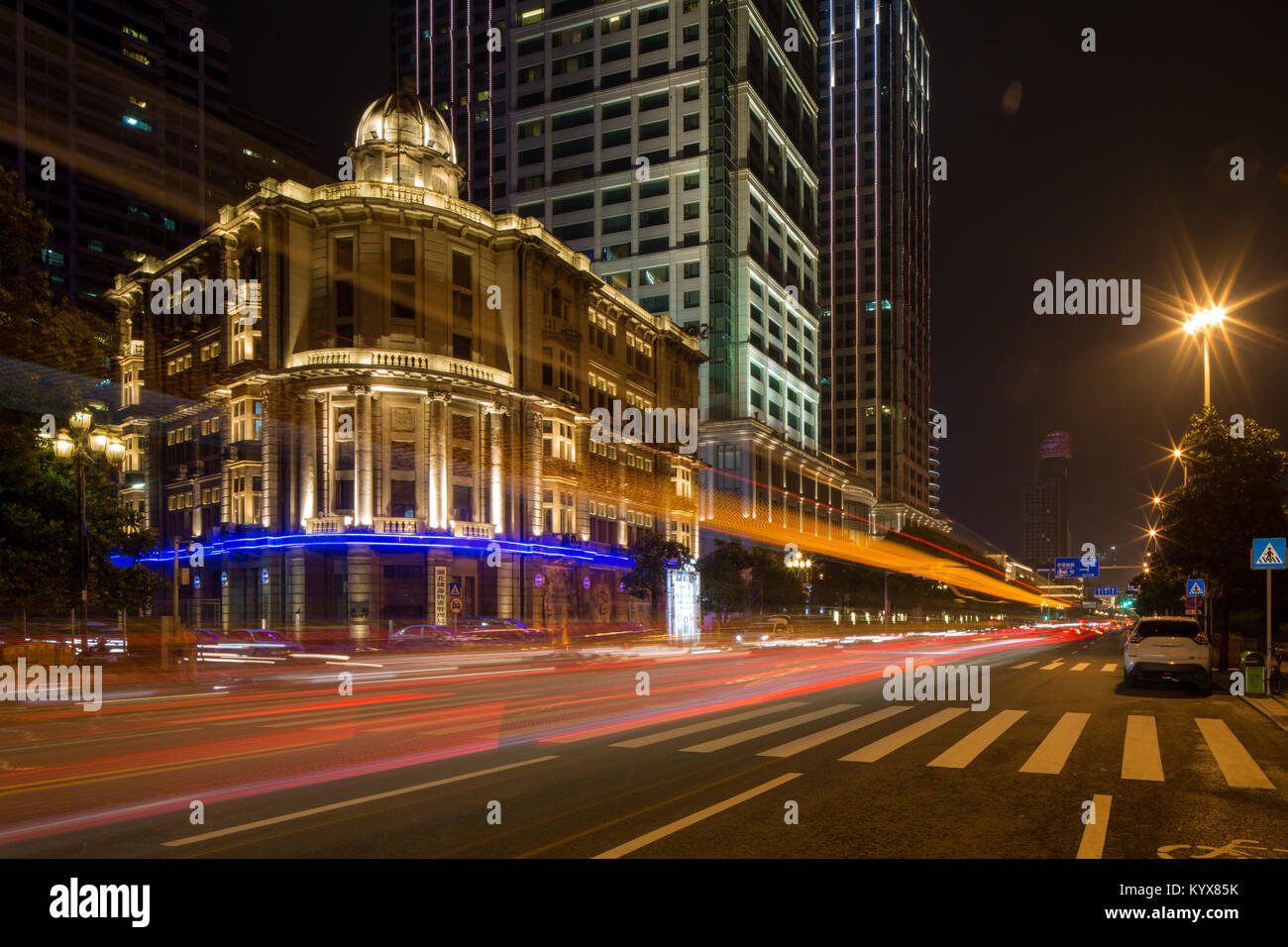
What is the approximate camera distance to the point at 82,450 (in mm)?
23609

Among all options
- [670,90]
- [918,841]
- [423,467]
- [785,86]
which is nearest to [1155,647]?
[918,841]

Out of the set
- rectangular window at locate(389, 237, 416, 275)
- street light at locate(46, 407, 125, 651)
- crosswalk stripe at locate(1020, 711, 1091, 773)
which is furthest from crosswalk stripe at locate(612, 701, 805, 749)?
rectangular window at locate(389, 237, 416, 275)

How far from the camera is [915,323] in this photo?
186500mm

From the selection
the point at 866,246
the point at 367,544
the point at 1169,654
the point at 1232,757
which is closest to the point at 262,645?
the point at 367,544

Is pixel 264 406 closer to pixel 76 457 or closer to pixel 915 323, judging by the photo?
pixel 76 457

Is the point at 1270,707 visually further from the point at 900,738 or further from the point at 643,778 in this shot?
the point at 643,778

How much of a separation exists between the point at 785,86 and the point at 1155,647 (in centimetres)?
9945

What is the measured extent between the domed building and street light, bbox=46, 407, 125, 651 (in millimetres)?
23891

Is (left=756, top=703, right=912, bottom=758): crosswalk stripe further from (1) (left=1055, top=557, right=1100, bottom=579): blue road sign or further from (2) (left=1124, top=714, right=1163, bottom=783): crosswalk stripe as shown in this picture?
(1) (left=1055, top=557, right=1100, bottom=579): blue road sign

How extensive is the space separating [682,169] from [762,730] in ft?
267

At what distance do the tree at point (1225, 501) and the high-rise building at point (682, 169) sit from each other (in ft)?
196

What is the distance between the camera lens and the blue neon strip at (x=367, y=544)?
4903 cm

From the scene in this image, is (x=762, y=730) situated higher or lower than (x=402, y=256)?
lower
